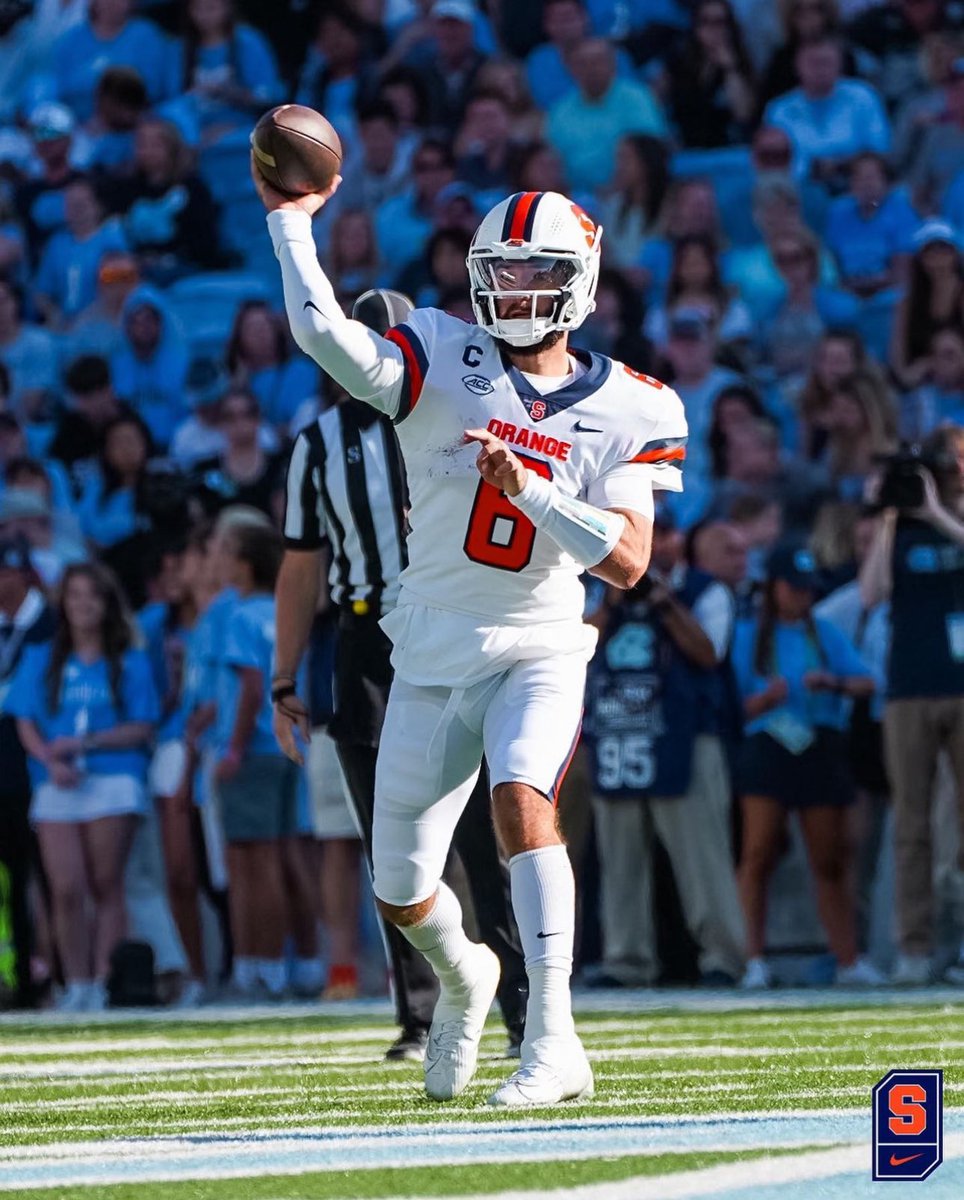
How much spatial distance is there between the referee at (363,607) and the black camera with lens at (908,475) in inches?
111

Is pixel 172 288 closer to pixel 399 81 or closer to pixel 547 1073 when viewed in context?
pixel 399 81

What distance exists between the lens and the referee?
19.7ft

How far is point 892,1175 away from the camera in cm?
346

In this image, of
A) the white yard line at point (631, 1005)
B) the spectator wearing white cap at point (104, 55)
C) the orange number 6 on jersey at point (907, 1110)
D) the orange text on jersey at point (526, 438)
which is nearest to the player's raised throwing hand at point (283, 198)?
Answer: the orange text on jersey at point (526, 438)

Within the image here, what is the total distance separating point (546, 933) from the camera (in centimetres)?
460

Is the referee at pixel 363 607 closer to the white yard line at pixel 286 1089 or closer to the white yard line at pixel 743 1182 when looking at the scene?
the white yard line at pixel 286 1089

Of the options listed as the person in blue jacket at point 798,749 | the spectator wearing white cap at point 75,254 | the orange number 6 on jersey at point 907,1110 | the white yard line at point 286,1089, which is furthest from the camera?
the spectator wearing white cap at point 75,254

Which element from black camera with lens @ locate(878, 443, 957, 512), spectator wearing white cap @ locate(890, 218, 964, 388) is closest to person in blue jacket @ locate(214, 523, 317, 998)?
black camera with lens @ locate(878, 443, 957, 512)

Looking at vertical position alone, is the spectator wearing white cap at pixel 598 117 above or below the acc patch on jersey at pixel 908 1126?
above

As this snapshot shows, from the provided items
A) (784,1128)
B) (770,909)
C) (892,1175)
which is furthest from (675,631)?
(892,1175)

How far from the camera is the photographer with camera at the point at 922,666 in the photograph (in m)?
8.66

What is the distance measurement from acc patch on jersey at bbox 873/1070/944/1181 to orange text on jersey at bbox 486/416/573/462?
1536 mm

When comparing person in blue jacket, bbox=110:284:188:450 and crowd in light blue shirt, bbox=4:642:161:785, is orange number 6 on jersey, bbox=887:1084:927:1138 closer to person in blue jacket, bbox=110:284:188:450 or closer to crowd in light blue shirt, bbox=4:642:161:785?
crowd in light blue shirt, bbox=4:642:161:785

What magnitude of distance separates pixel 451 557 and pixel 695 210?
677 cm
